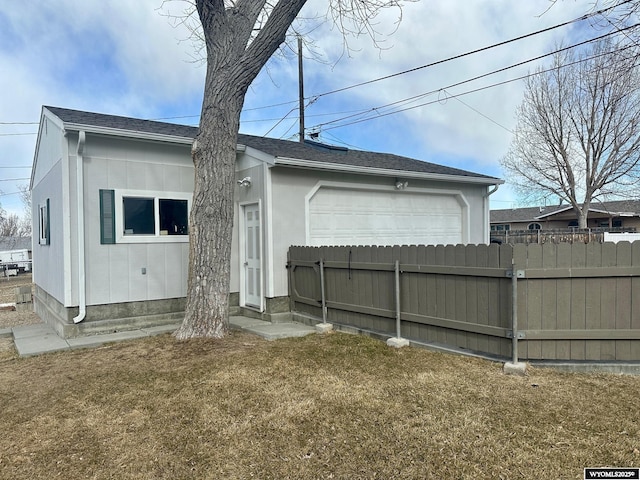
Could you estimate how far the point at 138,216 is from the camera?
6957mm

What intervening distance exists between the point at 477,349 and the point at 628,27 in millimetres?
5230

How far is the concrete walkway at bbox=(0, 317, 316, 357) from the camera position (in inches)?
229

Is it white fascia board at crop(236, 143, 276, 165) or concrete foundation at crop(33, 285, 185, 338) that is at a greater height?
white fascia board at crop(236, 143, 276, 165)

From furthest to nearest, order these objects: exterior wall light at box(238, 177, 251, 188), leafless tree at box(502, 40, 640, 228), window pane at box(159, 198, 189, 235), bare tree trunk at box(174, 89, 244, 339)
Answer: leafless tree at box(502, 40, 640, 228) → exterior wall light at box(238, 177, 251, 188) → window pane at box(159, 198, 189, 235) → bare tree trunk at box(174, 89, 244, 339)

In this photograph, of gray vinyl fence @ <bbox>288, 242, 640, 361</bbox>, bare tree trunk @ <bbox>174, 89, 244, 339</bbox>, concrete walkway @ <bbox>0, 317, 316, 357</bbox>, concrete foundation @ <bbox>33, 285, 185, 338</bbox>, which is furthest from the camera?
concrete foundation @ <bbox>33, 285, 185, 338</bbox>

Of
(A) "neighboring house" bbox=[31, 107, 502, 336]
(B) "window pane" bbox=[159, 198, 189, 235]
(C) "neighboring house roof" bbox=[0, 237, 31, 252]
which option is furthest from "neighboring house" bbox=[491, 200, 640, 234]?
(C) "neighboring house roof" bbox=[0, 237, 31, 252]

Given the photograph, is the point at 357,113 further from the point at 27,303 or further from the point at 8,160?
the point at 8,160

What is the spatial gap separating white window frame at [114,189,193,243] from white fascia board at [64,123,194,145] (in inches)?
35.5

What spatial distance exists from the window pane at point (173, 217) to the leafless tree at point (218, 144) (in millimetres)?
1792

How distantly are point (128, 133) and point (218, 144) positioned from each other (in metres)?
1.96

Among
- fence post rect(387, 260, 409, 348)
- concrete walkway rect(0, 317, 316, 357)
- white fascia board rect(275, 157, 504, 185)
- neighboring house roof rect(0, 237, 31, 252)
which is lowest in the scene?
concrete walkway rect(0, 317, 316, 357)

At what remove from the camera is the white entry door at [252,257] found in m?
7.28

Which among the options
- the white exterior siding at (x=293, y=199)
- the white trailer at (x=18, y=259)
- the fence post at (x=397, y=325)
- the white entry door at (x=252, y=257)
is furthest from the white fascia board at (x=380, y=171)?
the white trailer at (x=18, y=259)

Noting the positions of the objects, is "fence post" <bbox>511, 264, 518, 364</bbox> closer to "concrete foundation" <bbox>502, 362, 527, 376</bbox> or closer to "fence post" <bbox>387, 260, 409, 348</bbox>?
"concrete foundation" <bbox>502, 362, 527, 376</bbox>
